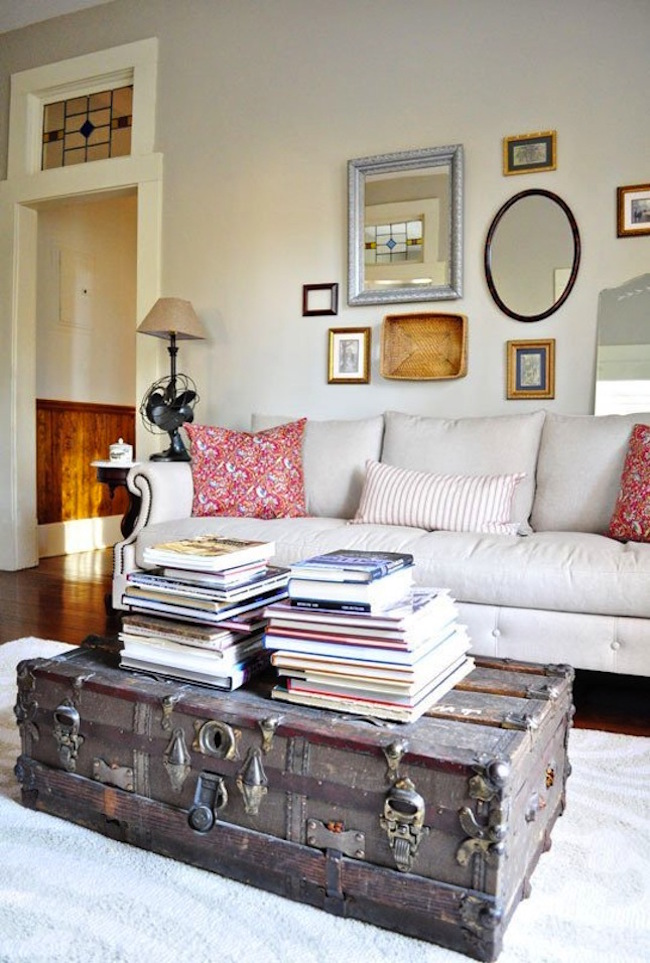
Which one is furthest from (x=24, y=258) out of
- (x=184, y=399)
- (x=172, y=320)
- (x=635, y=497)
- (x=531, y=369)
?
(x=635, y=497)

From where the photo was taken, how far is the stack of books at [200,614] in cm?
133

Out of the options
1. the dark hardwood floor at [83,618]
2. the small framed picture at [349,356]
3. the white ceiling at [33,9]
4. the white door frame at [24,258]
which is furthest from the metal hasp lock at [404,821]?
the white ceiling at [33,9]

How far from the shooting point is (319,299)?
3734 millimetres

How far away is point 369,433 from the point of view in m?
3.27

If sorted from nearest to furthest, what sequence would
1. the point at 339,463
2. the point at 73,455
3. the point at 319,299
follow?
the point at 339,463 → the point at 319,299 → the point at 73,455

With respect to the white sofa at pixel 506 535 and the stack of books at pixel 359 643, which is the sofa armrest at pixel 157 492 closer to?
the white sofa at pixel 506 535

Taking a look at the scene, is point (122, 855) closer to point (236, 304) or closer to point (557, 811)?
point (557, 811)

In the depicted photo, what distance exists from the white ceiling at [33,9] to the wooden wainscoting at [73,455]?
2.30 m

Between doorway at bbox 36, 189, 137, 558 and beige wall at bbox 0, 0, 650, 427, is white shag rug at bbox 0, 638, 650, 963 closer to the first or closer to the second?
beige wall at bbox 0, 0, 650, 427

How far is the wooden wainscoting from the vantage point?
16.4 ft

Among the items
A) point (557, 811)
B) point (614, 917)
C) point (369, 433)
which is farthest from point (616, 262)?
point (614, 917)

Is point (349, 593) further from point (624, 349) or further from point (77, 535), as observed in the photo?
point (77, 535)

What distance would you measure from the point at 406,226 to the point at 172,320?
1216 millimetres

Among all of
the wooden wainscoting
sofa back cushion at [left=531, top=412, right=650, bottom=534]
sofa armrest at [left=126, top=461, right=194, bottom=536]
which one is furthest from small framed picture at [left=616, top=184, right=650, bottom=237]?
the wooden wainscoting
